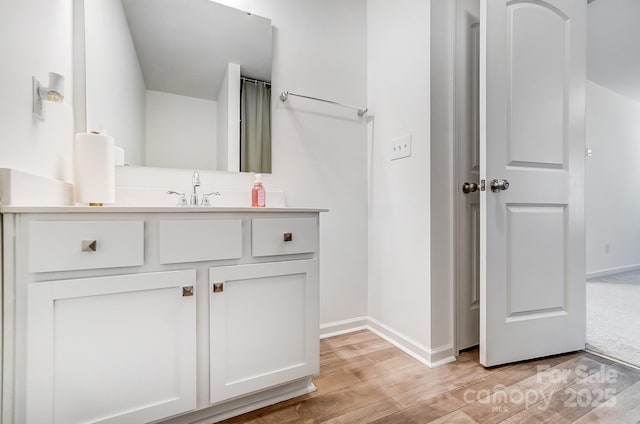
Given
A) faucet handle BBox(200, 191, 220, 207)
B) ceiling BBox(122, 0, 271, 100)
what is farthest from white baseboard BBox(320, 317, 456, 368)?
ceiling BBox(122, 0, 271, 100)

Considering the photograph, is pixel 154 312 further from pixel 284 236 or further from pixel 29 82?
pixel 29 82

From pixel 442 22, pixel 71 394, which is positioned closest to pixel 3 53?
pixel 71 394

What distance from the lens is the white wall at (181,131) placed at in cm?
145

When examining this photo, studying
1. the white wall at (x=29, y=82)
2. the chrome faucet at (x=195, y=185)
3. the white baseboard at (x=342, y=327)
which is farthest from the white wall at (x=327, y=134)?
the white wall at (x=29, y=82)

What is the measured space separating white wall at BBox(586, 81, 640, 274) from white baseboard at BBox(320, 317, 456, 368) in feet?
10.2

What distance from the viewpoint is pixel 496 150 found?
1447mm

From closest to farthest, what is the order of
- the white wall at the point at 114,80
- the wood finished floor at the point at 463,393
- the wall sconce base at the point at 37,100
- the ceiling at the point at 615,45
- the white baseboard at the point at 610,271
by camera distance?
the wall sconce base at the point at 37,100, the wood finished floor at the point at 463,393, the white wall at the point at 114,80, the ceiling at the point at 615,45, the white baseboard at the point at 610,271

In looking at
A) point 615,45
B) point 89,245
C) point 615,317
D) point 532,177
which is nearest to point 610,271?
point 615,317

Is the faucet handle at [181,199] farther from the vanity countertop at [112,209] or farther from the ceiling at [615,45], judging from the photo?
the ceiling at [615,45]

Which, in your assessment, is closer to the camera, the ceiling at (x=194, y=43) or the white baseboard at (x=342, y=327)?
the ceiling at (x=194, y=43)

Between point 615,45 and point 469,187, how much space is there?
9.20 feet

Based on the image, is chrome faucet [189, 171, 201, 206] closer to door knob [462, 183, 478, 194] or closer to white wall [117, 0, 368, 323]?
white wall [117, 0, 368, 323]

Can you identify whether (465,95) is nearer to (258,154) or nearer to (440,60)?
(440,60)

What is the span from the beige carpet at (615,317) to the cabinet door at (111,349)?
7.14ft
